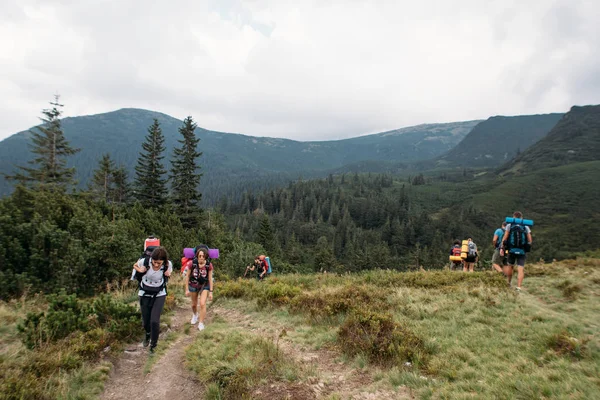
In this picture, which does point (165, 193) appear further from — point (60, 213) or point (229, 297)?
point (229, 297)

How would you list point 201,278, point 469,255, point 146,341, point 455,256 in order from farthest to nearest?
point 455,256 → point 469,255 → point 201,278 → point 146,341

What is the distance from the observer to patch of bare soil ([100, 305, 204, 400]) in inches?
208

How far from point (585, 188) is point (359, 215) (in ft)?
411

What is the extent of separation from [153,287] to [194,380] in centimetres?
225

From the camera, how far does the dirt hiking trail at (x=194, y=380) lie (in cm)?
475

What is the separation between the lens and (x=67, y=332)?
6.62 meters

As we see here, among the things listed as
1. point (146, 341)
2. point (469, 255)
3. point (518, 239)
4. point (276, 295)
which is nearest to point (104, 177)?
point (276, 295)

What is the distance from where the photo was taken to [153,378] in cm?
582

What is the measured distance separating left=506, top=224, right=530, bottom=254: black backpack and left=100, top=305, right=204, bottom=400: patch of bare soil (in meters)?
9.90

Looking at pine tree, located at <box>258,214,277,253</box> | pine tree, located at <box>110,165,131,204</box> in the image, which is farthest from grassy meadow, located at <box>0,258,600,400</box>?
pine tree, located at <box>258,214,277,253</box>

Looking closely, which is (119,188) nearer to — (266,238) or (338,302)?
(266,238)

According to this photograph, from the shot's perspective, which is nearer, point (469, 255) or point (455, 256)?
point (469, 255)

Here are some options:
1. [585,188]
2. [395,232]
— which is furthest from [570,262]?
[585,188]

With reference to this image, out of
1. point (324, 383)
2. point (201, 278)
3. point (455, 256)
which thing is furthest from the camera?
point (455, 256)
